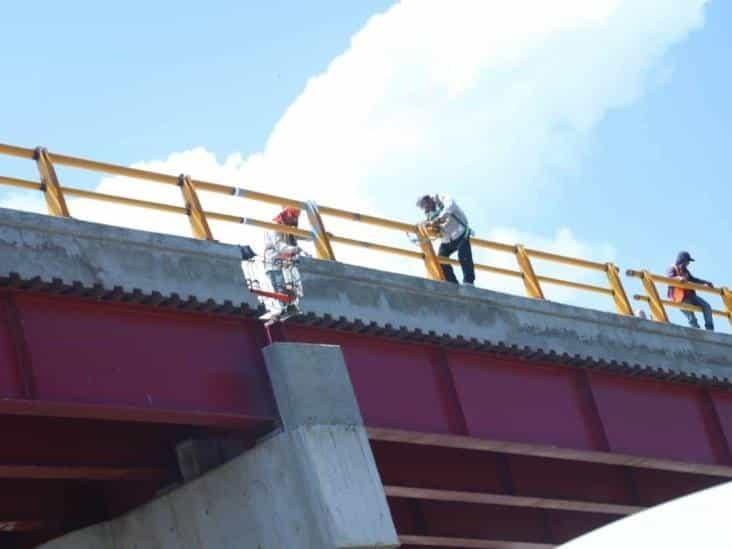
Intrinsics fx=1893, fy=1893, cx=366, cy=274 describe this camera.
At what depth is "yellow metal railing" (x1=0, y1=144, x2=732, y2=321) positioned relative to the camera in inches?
672

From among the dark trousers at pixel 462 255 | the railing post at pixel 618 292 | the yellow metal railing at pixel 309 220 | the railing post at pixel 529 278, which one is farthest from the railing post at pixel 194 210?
the railing post at pixel 618 292

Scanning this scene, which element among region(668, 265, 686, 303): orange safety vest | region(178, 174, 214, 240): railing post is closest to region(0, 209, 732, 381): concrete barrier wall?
region(178, 174, 214, 240): railing post

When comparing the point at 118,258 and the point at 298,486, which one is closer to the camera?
the point at 118,258

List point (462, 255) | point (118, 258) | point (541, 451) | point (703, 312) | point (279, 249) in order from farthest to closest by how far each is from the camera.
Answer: point (703, 312) → point (462, 255) → point (541, 451) → point (279, 249) → point (118, 258)

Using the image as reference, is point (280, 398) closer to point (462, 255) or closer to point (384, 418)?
point (384, 418)

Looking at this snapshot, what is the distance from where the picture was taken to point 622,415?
77.0 ft

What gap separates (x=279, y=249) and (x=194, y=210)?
1036mm

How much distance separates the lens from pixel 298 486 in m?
17.2

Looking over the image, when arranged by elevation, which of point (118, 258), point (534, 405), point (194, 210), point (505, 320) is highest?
point (194, 210)

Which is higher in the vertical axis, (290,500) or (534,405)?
(534,405)

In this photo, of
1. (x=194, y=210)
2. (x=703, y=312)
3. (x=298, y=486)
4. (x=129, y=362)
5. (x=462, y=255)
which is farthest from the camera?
(x=703, y=312)

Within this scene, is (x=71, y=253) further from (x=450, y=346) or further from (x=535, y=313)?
(x=535, y=313)

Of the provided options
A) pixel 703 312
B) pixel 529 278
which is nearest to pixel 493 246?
pixel 529 278

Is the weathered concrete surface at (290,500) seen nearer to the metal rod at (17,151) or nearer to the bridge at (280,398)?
the bridge at (280,398)
